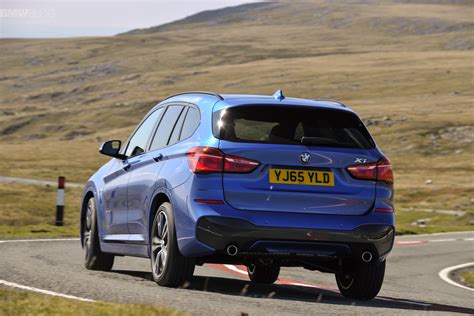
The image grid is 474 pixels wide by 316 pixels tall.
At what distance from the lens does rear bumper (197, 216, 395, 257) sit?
30.8ft

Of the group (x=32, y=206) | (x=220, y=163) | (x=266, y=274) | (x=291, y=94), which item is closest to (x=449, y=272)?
(x=266, y=274)

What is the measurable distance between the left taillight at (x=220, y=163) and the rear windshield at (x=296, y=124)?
0.33 meters

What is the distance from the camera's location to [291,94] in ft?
422

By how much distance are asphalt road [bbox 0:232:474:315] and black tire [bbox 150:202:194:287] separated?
Answer: 12cm

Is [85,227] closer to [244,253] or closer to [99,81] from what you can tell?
[244,253]

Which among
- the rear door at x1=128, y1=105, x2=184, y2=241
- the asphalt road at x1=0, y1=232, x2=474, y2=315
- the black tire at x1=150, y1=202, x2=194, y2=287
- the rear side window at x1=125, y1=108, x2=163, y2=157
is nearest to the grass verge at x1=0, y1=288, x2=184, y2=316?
the asphalt road at x1=0, y1=232, x2=474, y2=315

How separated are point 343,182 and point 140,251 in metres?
2.31

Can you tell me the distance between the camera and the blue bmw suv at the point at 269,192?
9406mm

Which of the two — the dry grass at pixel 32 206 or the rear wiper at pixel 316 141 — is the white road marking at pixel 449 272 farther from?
the dry grass at pixel 32 206

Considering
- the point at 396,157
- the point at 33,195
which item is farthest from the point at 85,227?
the point at 396,157

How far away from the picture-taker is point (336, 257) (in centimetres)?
973

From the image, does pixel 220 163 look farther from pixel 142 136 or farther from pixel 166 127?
pixel 142 136

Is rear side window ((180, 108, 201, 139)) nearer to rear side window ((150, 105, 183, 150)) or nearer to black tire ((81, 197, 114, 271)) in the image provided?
rear side window ((150, 105, 183, 150))

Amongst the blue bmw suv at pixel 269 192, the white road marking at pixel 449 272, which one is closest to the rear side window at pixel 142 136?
the blue bmw suv at pixel 269 192
